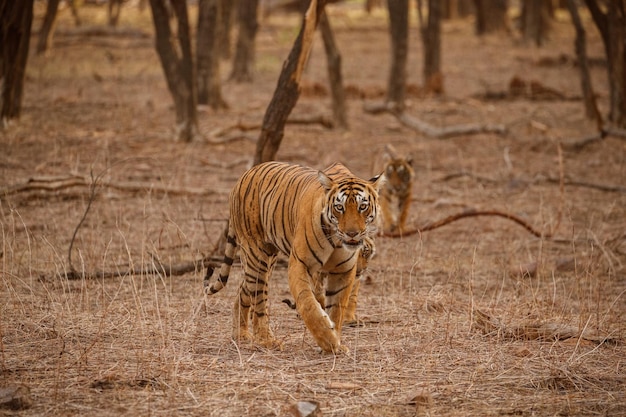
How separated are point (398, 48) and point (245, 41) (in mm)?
5256

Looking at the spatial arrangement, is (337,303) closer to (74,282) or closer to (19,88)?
(74,282)

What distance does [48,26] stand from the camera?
20.3 metres

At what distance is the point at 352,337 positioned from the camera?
6.12 meters

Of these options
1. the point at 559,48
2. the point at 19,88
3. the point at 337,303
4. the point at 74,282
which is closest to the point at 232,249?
the point at 337,303

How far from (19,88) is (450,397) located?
10.7 meters

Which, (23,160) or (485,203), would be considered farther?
(23,160)

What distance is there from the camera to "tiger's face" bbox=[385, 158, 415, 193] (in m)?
10.1

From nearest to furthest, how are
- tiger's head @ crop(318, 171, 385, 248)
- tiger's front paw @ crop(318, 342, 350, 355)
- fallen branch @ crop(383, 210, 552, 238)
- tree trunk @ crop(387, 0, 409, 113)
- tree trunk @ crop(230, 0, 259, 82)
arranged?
tiger's head @ crop(318, 171, 385, 248)
tiger's front paw @ crop(318, 342, 350, 355)
fallen branch @ crop(383, 210, 552, 238)
tree trunk @ crop(387, 0, 409, 113)
tree trunk @ crop(230, 0, 259, 82)

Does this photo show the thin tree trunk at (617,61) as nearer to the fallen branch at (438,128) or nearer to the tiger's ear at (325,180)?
the fallen branch at (438,128)

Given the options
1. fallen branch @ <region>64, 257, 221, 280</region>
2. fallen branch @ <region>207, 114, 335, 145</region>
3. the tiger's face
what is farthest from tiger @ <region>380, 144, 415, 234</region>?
fallen branch @ <region>207, 114, 335, 145</region>

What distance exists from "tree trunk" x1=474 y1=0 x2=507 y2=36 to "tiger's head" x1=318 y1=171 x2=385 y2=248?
86.4 ft

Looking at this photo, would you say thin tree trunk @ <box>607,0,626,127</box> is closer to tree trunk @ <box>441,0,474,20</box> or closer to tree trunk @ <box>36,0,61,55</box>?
tree trunk @ <box>36,0,61,55</box>

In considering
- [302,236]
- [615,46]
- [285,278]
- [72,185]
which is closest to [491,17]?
[615,46]

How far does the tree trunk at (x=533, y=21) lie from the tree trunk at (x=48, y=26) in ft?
44.8
